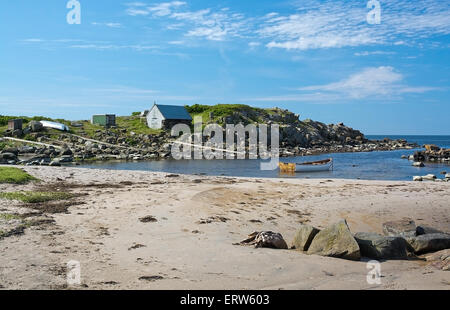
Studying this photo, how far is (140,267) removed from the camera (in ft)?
29.9

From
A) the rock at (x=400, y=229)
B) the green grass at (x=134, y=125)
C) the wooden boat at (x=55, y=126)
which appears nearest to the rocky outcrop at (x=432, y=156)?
the green grass at (x=134, y=125)

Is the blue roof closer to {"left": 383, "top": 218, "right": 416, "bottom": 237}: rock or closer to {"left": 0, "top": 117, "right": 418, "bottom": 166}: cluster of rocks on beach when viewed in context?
{"left": 0, "top": 117, "right": 418, "bottom": 166}: cluster of rocks on beach

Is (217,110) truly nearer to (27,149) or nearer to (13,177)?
(27,149)

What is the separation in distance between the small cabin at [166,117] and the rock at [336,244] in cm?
6735

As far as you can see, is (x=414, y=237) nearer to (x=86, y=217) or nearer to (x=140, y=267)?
(x=140, y=267)

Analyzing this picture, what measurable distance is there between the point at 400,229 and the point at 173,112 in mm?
69186

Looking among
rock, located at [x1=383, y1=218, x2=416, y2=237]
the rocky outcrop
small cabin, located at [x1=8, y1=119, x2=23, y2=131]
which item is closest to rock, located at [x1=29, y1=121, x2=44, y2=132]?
small cabin, located at [x1=8, y1=119, x2=23, y2=131]

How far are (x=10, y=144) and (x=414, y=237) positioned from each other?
5530 cm

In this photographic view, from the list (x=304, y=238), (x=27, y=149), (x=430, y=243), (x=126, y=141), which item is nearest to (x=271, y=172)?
(x=430, y=243)

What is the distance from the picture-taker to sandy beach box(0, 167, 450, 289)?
8414 mm

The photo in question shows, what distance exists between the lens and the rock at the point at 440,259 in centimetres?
1025

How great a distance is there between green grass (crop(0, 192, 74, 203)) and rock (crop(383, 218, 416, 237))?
1381cm

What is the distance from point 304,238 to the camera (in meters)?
11.6

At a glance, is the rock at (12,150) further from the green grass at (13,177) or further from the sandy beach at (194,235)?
the green grass at (13,177)
